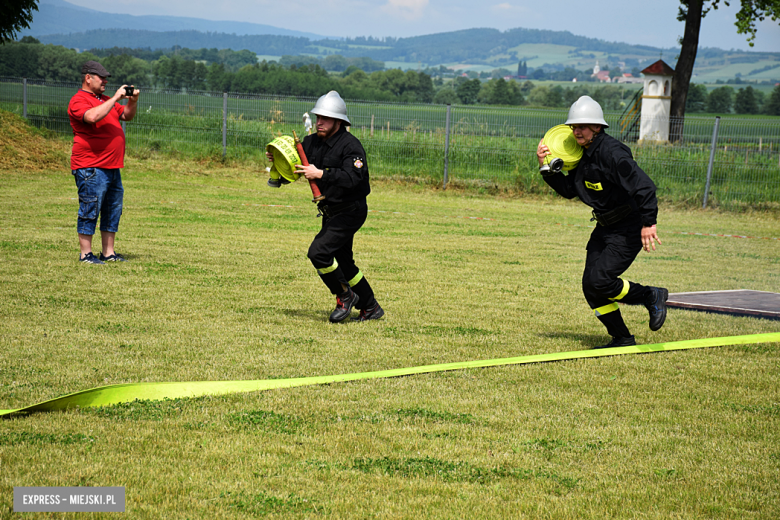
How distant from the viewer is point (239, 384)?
4.91m

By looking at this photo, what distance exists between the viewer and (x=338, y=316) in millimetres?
6934

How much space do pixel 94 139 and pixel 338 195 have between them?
406cm

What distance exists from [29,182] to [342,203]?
46.3 feet

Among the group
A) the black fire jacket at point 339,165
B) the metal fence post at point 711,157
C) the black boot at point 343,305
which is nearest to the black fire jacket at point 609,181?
the black fire jacket at point 339,165

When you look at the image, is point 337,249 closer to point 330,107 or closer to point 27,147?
Result: point 330,107

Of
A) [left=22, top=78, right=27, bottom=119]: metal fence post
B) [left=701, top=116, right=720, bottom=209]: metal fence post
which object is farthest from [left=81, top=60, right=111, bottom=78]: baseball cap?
[left=22, top=78, right=27, bottom=119]: metal fence post

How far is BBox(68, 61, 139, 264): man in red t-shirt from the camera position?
8.90 meters

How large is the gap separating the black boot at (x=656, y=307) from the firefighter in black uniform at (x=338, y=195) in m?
2.56

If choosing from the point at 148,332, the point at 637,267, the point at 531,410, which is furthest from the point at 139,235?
the point at 531,410

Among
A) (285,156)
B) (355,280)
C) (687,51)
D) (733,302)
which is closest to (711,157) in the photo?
(687,51)

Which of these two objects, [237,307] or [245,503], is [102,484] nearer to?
[245,503]

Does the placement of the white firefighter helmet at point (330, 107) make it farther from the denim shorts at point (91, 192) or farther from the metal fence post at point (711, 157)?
the metal fence post at point (711, 157)

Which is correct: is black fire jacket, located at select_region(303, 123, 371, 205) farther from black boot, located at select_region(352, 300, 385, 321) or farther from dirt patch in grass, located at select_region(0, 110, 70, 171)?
dirt patch in grass, located at select_region(0, 110, 70, 171)

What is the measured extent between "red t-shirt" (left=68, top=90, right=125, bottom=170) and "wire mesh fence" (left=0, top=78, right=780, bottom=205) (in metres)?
12.3
